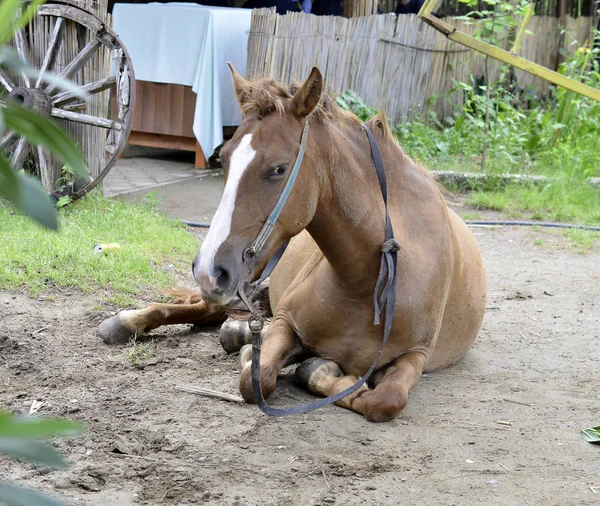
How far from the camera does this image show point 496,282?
592 cm

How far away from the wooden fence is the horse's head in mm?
5755

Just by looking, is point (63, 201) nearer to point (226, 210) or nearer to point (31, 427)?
point (226, 210)

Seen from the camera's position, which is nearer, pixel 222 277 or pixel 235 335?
pixel 222 277

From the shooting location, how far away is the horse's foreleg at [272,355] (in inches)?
136

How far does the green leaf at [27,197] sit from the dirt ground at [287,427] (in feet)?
6.07

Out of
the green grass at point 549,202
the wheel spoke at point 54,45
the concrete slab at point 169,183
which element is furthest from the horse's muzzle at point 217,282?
the green grass at point 549,202

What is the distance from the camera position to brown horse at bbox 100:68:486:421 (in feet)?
9.77

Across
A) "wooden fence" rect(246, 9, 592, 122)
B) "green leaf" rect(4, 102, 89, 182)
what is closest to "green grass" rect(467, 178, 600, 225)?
"wooden fence" rect(246, 9, 592, 122)

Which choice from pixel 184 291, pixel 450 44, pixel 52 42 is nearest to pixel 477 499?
pixel 184 291

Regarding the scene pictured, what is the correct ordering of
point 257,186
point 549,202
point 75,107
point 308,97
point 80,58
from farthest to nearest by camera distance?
point 549,202, point 75,107, point 80,58, point 308,97, point 257,186

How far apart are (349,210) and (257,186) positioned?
0.52 meters

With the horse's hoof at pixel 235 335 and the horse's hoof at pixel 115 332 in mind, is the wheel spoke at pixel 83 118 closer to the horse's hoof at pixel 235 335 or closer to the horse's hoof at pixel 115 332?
the horse's hoof at pixel 115 332

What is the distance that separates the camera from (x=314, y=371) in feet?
11.8

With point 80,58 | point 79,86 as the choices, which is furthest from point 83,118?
point 80,58
